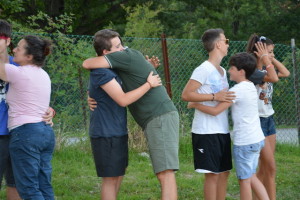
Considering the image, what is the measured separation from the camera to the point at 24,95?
380cm

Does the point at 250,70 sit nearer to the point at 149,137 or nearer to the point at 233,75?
the point at 233,75

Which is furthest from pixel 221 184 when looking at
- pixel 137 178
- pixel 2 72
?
pixel 2 72

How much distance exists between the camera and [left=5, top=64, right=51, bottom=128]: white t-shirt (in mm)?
3775

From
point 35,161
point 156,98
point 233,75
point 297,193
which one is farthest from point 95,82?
point 297,193

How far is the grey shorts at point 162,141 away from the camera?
4.05 metres

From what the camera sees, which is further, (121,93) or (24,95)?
(121,93)

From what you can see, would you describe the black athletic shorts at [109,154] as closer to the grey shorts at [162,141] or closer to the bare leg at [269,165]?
the grey shorts at [162,141]

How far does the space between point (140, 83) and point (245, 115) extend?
1.00m

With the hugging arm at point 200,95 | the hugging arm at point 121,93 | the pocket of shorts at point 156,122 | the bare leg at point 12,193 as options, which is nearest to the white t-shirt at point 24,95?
the hugging arm at point 121,93

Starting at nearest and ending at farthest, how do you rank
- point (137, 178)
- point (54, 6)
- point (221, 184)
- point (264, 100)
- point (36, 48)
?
point (36, 48), point (221, 184), point (264, 100), point (137, 178), point (54, 6)

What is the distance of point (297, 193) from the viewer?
5.83 meters

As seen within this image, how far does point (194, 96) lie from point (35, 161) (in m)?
1.40

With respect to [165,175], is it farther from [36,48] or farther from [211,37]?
[36,48]

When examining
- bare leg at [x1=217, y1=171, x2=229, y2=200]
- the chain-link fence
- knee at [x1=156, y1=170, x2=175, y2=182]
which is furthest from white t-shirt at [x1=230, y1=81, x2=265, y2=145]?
the chain-link fence
